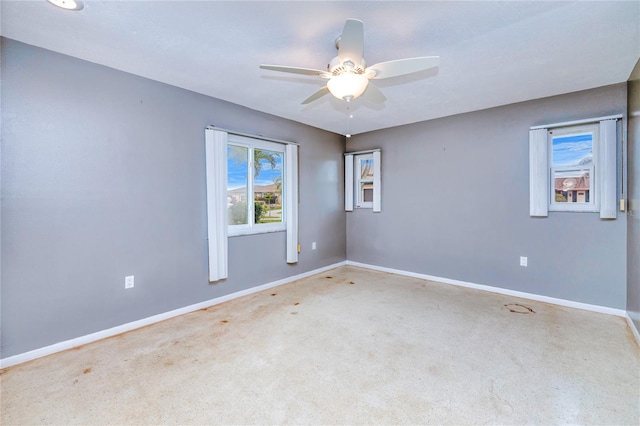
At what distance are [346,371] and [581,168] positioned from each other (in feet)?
11.2

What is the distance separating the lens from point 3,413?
5.34ft

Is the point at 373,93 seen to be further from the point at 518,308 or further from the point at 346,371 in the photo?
the point at 518,308

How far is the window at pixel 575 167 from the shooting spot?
291 cm

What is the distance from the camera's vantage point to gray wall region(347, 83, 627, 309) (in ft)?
10.1

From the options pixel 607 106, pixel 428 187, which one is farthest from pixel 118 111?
pixel 607 106

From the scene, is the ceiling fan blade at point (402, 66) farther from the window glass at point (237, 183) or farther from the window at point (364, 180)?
the window at point (364, 180)

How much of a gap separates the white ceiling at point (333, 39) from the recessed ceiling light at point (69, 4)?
0.16 ft

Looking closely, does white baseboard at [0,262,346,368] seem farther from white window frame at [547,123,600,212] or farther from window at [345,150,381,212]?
white window frame at [547,123,600,212]

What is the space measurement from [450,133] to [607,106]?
1.57 metres

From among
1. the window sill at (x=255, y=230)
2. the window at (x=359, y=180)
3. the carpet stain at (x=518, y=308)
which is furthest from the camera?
the window at (x=359, y=180)

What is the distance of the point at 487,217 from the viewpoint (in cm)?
378

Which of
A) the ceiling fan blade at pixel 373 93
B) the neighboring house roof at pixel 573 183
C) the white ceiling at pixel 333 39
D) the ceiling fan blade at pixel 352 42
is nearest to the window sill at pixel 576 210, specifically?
the neighboring house roof at pixel 573 183

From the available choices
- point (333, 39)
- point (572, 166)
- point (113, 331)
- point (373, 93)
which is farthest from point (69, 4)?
point (572, 166)

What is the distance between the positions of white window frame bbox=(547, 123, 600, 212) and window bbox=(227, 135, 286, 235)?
11.0 ft
